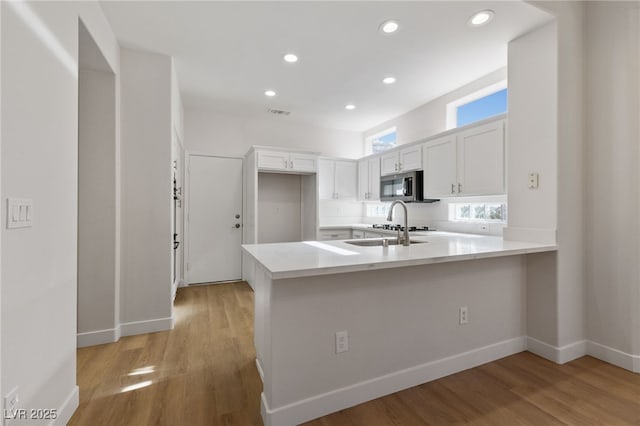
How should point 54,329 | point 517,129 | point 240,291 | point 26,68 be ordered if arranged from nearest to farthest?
1. point 26,68
2. point 54,329
3. point 517,129
4. point 240,291

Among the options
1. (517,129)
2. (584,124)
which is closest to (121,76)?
(517,129)

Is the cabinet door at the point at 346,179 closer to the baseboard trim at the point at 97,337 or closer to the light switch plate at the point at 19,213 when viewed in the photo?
the baseboard trim at the point at 97,337

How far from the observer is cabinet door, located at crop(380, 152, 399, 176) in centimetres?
425

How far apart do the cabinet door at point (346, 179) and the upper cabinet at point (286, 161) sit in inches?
24.6

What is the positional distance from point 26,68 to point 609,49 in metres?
3.67

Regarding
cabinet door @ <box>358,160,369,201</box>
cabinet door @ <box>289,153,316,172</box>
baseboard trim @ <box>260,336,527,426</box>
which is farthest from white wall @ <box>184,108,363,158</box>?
baseboard trim @ <box>260,336,527,426</box>

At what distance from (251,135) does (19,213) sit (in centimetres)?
392

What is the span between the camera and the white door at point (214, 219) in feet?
14.9

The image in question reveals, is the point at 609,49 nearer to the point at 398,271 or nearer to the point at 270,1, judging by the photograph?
the point at 398,271

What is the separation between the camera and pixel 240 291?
418 centimetres

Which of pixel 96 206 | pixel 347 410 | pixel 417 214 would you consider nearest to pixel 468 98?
pixel 417 214

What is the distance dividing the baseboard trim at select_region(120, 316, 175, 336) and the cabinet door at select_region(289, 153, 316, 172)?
2.61 metres

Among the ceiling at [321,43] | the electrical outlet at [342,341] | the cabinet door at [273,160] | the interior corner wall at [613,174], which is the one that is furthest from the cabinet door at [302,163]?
the interior corner wall at [613,174]

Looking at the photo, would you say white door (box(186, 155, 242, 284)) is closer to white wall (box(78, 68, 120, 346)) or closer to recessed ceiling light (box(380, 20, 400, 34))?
white wall (box(78, 68, 120, 346))
